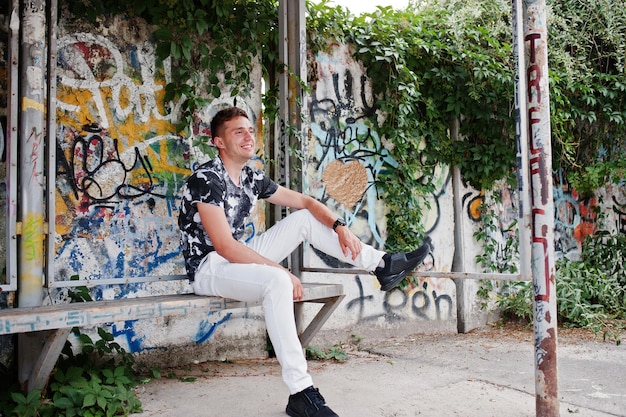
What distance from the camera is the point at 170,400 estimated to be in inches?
135

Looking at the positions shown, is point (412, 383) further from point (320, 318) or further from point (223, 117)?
point (223, 117)

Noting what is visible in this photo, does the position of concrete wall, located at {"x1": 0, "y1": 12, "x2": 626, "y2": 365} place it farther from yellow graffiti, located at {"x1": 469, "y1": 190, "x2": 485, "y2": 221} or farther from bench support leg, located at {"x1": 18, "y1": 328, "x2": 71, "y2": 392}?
yellow graffiti, located at {"x1": 469, "y1": 190, "x2": 485, "y2": 221}

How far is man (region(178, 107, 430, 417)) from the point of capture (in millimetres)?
2973

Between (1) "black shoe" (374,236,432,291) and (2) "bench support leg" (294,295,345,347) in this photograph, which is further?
(2) "bench support leg" (294,295,345,347)

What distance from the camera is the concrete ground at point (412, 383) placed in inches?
130

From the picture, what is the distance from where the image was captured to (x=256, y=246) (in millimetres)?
3859

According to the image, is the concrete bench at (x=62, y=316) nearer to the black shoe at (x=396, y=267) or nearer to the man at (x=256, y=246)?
the man at (x=256, y=246)

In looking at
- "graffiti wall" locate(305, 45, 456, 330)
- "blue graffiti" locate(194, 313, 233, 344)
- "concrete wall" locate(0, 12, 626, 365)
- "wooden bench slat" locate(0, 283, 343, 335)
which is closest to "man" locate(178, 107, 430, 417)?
"wooden bench slat" locate(0, 283, 343, 335)

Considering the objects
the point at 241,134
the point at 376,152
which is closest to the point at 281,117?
the point at 241,134

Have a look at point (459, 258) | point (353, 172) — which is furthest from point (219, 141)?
point (459, 258)

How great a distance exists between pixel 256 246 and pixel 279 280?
83cm

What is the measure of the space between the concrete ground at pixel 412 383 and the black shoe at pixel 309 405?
280 mm

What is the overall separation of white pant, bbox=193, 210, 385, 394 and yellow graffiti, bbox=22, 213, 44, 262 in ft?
2.96

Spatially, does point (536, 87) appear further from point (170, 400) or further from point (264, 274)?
point (170, 400)
